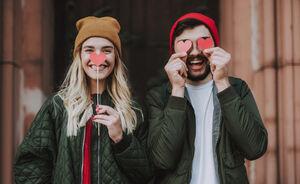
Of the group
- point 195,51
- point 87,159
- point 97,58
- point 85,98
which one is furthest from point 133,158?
point 195,51

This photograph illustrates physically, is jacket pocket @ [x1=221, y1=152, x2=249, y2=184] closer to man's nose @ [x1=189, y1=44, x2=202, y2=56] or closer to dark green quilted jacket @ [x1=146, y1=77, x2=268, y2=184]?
dark green quilted jacket @ [x1=146, y1=77, x2=268, y2=184]

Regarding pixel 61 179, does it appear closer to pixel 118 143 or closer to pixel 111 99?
pixel 118 143

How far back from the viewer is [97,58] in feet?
7.80

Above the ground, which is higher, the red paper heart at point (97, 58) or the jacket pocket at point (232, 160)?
the red paper heart at point (97, 58)

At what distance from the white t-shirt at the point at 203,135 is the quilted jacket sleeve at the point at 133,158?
12.7 inches

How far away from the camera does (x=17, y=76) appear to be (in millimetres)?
3535

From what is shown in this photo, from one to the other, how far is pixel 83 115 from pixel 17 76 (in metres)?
1.44

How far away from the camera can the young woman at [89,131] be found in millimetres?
2305

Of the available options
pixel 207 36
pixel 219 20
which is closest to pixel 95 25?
pixel 207 36

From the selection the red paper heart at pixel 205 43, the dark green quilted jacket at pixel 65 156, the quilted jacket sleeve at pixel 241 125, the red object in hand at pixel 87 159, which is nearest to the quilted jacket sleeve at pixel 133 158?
the dark green quilted jacket at pixel 65 156

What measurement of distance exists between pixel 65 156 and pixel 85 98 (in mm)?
428

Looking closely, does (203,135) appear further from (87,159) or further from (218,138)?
(87,159)

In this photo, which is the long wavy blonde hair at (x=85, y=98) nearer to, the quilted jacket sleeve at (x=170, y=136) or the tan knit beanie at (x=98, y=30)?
the tan knit beanie at (x=98, y=30)

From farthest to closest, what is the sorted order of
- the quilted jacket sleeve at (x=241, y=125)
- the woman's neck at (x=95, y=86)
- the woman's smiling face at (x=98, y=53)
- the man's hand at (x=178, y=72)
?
the woman's neck at (x=95, y=86) < the woman's smiling face at (x=98, y=53) < the man's hand at (x=178, y=72) < the quilted jacket sleeve at (x=241, y=125)
